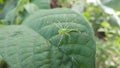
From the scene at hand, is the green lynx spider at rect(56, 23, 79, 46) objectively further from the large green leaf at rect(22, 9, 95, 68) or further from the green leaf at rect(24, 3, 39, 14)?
the green leaf at rect(24, 3, 39, 14)

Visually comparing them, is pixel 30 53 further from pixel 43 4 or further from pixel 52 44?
pixel 43 4

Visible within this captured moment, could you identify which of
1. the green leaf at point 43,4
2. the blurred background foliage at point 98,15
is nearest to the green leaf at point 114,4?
the blurred background foliage at point 98,15

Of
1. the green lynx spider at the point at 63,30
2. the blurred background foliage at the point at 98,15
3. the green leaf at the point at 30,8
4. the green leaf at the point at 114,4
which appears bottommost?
the blurred background foliage at the point at 98,15

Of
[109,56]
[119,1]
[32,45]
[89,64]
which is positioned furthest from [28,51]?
[109,56]

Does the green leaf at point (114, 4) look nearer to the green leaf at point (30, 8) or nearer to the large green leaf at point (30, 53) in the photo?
the green leaf at point (30, 8)

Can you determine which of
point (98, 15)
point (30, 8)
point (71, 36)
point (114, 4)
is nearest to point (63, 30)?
point (71, 36)

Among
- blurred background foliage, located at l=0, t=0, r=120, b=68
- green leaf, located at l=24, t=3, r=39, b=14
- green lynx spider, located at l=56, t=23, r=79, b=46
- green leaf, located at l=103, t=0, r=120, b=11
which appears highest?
green lynx spider, located at l=56, t=23, r=79, b=46

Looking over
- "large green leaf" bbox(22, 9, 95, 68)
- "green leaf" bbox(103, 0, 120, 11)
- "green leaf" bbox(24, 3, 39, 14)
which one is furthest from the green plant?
"green leaf" bbox(103, 0, 120, 11)
